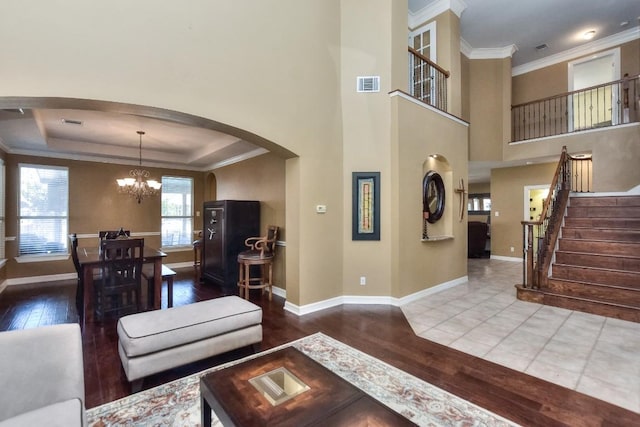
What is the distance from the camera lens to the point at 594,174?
21.4 ft

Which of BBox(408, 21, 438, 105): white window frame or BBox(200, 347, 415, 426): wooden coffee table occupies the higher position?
BBox(408, 21, 438, 105): white window frame

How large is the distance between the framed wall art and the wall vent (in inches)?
50.1

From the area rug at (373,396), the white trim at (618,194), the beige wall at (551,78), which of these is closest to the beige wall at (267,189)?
the area rug at (373,396)

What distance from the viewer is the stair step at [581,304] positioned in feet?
12.2

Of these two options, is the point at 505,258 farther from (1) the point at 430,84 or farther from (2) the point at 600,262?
(1) the point at 430,84

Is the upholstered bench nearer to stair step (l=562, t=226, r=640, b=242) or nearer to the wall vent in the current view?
the wall vent

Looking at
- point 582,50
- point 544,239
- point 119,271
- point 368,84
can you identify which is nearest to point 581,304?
point 544,239

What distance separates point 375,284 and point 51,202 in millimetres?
6743

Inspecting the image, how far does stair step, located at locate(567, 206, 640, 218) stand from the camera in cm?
504

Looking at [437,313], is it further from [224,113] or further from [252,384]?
[224,113]

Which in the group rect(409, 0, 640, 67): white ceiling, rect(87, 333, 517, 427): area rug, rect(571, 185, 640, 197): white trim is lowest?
rect(87, 333, 517, 427): area rug

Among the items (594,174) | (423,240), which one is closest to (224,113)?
(423,240)

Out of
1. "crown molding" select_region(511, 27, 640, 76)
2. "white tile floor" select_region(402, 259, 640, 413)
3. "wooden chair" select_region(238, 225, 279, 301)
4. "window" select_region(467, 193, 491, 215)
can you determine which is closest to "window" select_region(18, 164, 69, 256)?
Answer: "wooden chair" select_region(238, 225, 279, 301)

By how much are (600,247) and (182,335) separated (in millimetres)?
5966
